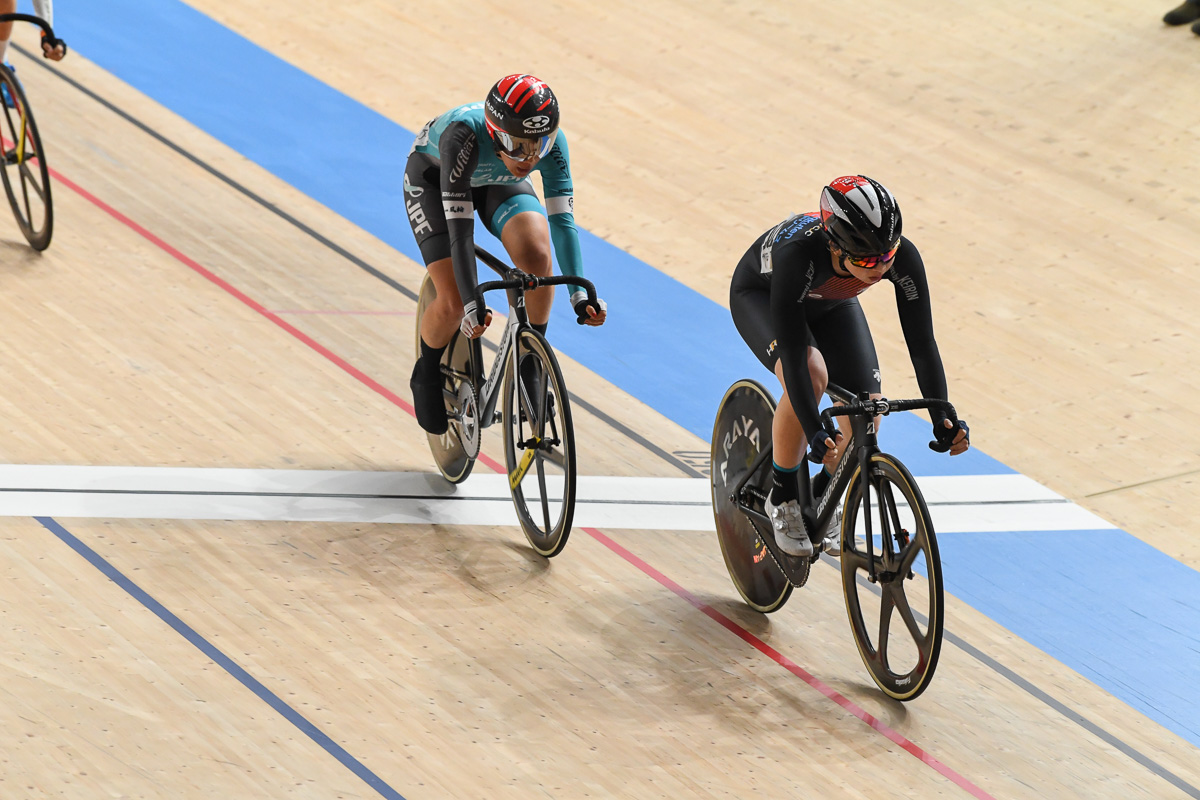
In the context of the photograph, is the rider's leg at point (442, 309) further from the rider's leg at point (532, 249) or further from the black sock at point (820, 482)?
the black sock at point (820, 482)

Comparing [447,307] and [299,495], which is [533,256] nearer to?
[447,307]

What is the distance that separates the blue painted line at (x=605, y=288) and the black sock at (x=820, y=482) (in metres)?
0.76

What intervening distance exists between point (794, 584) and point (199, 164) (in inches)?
156

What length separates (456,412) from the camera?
14.6ft

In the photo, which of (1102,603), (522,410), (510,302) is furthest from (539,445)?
(1102,603)

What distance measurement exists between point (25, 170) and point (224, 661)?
281 centimetres

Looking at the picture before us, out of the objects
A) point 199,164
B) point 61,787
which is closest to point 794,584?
point 61,787

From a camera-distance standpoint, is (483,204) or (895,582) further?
(483,204)

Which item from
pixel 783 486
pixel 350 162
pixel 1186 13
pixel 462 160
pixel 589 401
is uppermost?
pixel 462 160

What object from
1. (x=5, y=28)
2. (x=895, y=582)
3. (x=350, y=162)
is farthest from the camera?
(x=350, y=162)

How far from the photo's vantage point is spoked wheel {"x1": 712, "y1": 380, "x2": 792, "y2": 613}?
3980 mm

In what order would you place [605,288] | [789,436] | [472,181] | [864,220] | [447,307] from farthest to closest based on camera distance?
[605,288] < [447,307] < [472,181] < [789,436] < [864,220]

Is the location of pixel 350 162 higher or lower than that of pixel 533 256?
lower

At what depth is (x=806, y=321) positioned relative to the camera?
11.8ft
